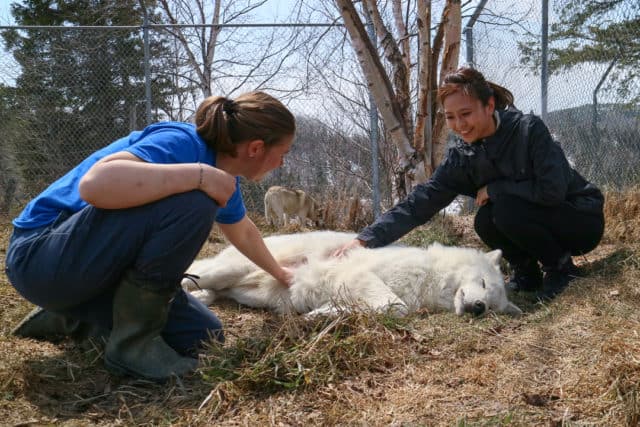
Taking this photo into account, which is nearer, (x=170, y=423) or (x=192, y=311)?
(x=170, y=423)

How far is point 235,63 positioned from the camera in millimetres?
9852

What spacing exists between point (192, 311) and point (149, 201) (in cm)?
80

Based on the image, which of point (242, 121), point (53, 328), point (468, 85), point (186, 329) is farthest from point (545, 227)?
point (53, 328)

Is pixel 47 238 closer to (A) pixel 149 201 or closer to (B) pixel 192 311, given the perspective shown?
(A) pixel 149 201

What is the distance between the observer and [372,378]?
2.37m

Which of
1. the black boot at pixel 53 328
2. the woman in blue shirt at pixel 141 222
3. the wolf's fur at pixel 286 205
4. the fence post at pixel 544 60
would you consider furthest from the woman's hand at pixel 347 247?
the wolf's fur at pixel 286 205

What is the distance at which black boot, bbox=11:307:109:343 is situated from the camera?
2973 millimetres

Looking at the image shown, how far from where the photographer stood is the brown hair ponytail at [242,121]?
2639 mm

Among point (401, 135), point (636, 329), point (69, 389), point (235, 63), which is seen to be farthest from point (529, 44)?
point (69, 389)

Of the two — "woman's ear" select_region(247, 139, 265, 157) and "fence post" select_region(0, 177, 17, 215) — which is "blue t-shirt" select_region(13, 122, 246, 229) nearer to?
"woman's ear" select_region(247, 139, 265, 157)

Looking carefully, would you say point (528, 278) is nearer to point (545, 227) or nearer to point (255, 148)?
point (545, 227)

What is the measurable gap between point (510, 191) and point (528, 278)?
82cm

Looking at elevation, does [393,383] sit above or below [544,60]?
A: below

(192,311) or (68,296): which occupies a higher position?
(68,296)
